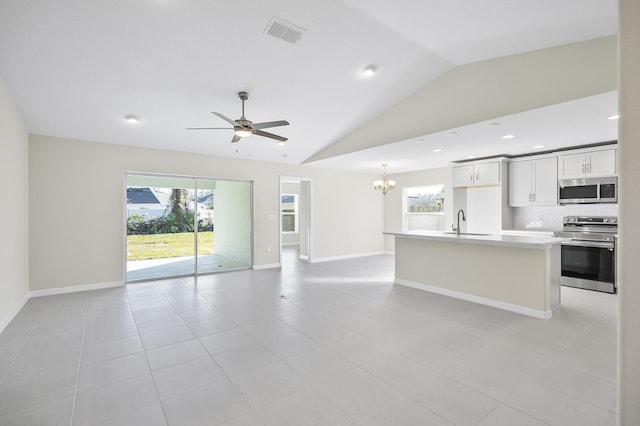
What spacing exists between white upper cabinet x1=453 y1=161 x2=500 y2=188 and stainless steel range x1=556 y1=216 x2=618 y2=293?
1435 mm

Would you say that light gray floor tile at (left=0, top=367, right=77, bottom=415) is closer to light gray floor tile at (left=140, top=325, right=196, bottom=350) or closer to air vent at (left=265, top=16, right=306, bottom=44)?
light gray floor tile at (left=140, top=325, right=196, bottom=350)

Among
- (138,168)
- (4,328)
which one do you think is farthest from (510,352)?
(138,168)

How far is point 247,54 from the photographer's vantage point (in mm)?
3418

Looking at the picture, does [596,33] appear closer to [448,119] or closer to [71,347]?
[448,119]

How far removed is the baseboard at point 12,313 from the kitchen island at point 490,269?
213 inches

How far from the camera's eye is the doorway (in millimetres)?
7966

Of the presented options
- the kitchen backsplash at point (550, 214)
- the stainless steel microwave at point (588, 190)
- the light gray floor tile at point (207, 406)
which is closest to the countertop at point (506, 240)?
the stainless steel microwave at point (588, 190)

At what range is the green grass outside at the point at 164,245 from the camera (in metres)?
5.72

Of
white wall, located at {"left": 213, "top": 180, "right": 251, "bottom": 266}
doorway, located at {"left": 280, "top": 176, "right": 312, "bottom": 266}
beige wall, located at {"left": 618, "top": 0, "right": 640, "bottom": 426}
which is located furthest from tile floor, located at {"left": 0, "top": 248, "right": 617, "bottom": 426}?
doorway, located at {"left": 280, "top": 176, "right": 312, "bottom": 266}

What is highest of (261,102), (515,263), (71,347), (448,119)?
(261,102)

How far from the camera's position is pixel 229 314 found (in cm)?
390

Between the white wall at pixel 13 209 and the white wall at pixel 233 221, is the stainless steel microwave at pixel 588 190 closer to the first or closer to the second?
the white wall at pixel 233 221

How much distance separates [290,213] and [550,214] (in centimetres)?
807

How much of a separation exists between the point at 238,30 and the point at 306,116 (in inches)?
80.5
